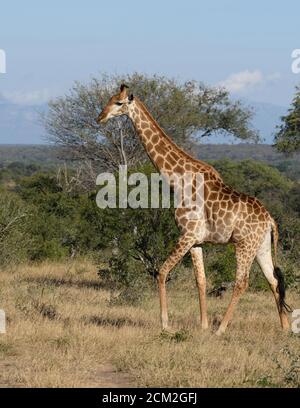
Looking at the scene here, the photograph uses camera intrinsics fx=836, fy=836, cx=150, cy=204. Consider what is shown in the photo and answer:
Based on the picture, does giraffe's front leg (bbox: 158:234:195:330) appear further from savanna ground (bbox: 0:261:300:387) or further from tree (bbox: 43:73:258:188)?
tree (bbox: 43:73:258:188)

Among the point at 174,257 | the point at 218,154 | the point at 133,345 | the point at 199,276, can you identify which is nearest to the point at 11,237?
the point at 199,276

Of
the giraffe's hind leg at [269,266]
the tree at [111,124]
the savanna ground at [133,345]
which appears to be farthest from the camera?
the tree at [111,124]

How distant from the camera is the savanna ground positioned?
7035 mm

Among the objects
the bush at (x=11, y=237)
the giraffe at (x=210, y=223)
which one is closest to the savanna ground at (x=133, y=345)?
the giraffe at (x=210, y=223)

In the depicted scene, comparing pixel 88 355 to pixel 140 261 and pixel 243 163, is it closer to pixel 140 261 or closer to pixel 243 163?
pixel 140 261

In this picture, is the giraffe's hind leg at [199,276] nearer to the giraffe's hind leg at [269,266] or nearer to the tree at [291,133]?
the giraffe's hind leg at [269,266]

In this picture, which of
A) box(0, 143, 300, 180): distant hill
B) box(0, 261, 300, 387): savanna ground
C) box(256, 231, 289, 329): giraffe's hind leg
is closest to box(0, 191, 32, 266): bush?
box(0, 261, 300, 387): savanna ground

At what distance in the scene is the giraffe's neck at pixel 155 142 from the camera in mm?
9655

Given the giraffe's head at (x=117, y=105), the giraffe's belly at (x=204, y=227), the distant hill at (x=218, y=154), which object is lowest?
the giraffe's belly at (x=204, y=227)

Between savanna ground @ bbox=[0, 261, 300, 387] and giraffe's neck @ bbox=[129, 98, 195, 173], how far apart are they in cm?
191

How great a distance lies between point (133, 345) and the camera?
8375mm

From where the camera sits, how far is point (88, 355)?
7.97 metres
